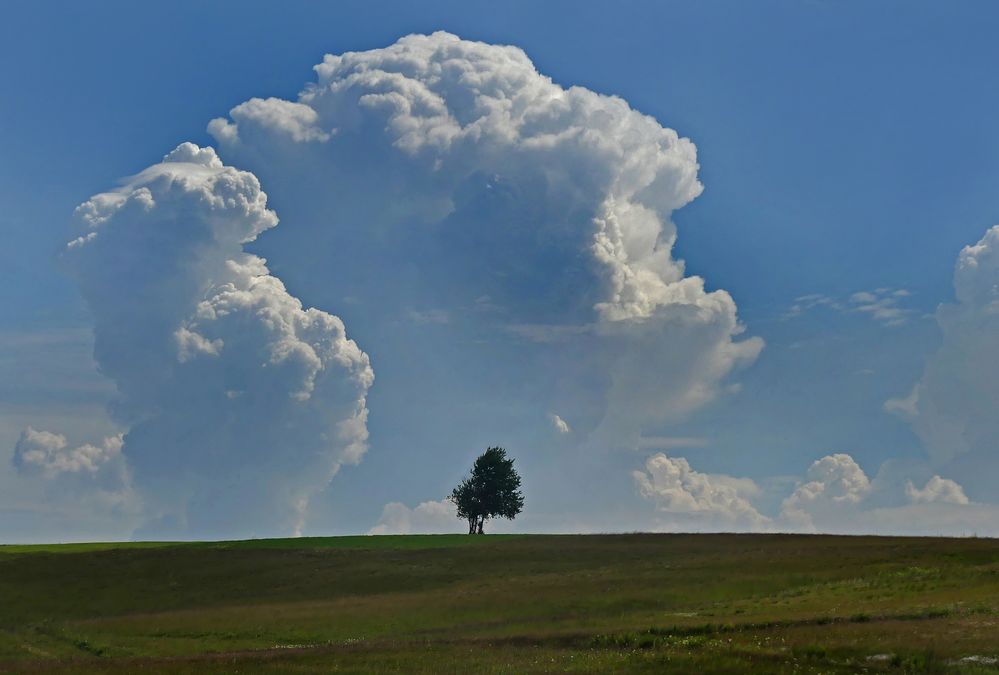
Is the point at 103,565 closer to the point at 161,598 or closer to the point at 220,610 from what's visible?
the point at 161,598

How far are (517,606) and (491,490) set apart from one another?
73.2 meters

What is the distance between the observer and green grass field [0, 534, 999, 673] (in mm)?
39469

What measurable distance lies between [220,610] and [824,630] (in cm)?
4038

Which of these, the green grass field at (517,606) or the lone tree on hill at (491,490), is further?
the lone tree on hill at (491,490)

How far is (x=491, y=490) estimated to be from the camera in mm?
133125

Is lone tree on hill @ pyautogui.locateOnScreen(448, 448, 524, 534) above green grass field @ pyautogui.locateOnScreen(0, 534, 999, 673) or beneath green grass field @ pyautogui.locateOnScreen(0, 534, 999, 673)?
above

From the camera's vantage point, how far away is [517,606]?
60.0m

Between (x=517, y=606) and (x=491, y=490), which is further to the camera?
(x=491, y=490)

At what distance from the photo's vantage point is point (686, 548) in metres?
85.9

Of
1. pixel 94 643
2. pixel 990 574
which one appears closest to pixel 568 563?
pixel 990 574

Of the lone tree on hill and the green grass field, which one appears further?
the lone tree on hill

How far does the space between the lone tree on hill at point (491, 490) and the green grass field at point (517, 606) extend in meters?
29.4

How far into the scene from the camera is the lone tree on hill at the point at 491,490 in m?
133

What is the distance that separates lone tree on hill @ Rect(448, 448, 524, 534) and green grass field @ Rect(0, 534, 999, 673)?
96.6ft
